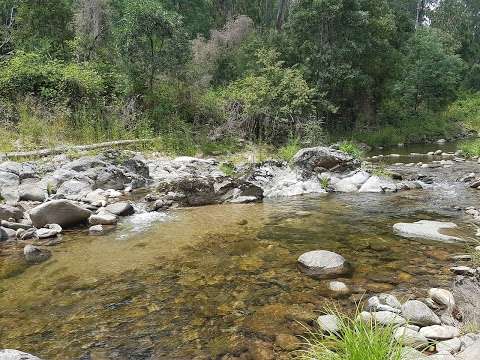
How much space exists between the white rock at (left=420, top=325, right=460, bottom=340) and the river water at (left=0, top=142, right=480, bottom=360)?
83 centimetres

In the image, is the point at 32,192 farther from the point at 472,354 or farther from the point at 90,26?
the point at 90,26

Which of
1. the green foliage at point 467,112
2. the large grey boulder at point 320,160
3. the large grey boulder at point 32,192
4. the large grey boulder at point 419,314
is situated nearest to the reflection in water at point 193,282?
the large grey boulder at point 419,314

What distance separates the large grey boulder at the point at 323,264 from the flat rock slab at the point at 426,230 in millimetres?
1889

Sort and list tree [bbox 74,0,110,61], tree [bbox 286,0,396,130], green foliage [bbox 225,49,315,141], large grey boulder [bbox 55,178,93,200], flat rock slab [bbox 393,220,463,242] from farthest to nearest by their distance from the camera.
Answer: tree [bbox 286,0,396,130] < tree [bbox 74,0,110,61] < green foliage [bbox 225,49,315,141] < large grey boulder [bbox 55,178,93,200] < flat rock slab [bbox 393,220,463,242]

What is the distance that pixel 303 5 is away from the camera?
22719mm

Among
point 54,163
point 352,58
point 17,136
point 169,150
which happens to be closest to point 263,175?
point 169,150

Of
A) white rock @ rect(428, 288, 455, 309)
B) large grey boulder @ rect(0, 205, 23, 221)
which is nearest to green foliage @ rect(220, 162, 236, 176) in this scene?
large grey boulder @ rect(0, 205, 23, 221)

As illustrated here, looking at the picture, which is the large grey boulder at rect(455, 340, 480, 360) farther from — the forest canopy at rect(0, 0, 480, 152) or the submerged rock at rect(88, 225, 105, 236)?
the forest canopy at rect(0, 0, 480, 152)

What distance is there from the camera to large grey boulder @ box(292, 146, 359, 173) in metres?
12.0

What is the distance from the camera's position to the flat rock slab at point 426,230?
6340 mm

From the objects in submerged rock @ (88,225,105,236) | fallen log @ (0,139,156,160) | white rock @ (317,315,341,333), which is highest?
fallen log @ (0,139,156,160)

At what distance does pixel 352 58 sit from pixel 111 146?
50.8 feet

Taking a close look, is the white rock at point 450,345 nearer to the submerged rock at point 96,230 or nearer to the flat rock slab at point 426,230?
the flat rock slab at point 426,230

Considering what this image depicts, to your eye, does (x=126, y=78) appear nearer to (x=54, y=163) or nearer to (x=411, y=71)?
(x=54, y=163)
